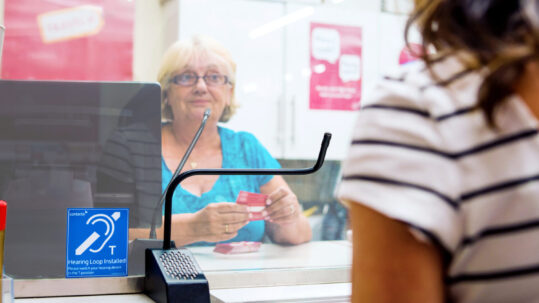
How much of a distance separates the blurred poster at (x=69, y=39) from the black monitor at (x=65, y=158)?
1.16 m

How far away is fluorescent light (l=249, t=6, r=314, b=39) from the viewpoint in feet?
8.96

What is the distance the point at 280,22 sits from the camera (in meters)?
2.79

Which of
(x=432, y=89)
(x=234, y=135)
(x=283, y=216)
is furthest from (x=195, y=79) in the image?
(x=432, y=89)

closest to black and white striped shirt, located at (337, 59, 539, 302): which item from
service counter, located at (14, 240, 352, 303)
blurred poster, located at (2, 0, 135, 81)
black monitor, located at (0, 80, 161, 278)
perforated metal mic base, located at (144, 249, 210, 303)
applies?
perforated metal mic base, located at (144, 249, 210, 303)

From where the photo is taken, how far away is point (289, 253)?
6.97 ft

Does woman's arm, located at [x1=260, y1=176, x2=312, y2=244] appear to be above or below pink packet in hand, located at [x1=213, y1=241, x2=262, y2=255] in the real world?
above

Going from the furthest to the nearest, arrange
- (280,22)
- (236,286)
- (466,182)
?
(280,22) < (236,286) < (466,182)

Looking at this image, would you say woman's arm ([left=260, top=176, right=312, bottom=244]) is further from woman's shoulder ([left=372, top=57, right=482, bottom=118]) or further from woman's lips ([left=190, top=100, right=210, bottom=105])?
woman's shoulder ([left=372, top=57, right=482, bottom=118])

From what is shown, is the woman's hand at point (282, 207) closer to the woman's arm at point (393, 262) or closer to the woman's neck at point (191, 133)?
the woman's neck at point (191, 133)

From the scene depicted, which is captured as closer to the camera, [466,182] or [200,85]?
[466,182]

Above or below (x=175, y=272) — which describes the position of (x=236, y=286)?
below

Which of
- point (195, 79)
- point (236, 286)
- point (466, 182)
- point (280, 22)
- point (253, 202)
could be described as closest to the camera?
point (466, 182)

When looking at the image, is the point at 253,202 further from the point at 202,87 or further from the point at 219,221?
the point at 202,87

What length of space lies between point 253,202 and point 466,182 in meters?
1.95
